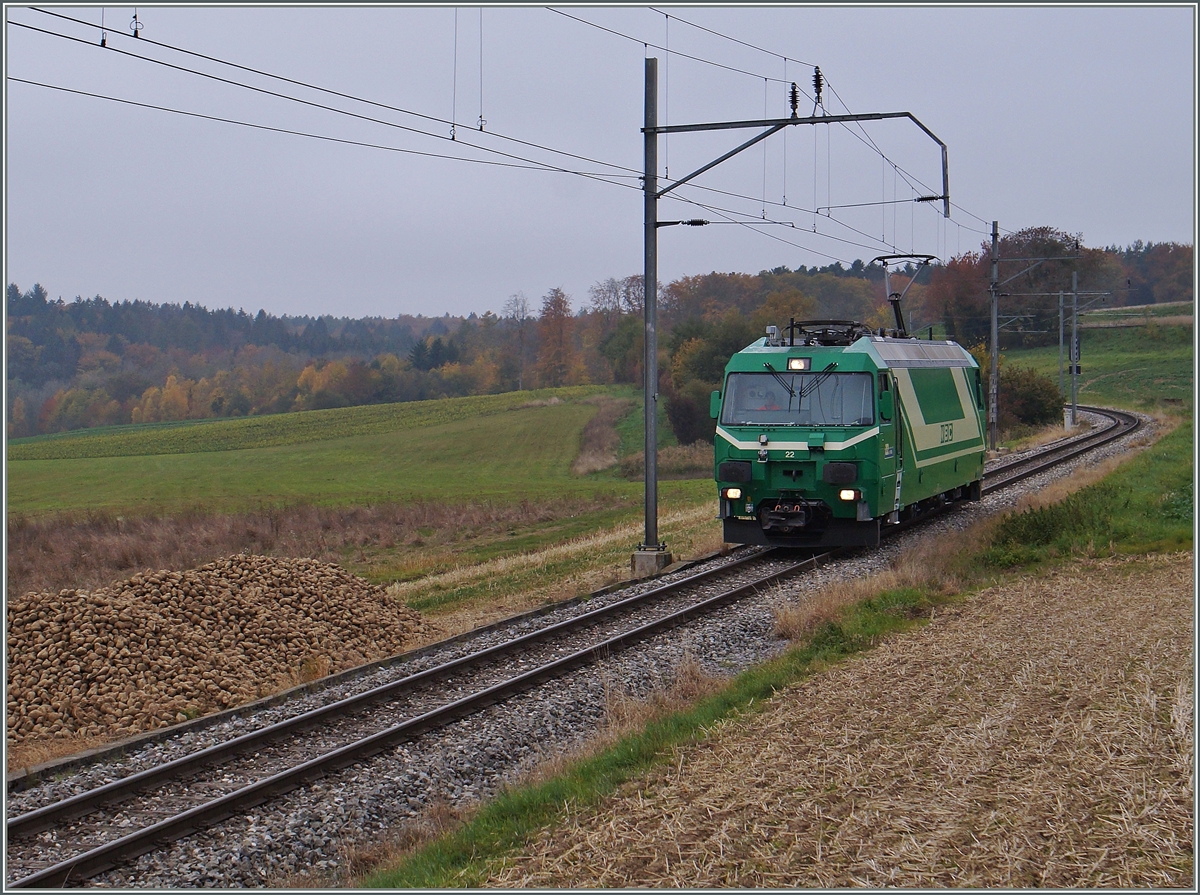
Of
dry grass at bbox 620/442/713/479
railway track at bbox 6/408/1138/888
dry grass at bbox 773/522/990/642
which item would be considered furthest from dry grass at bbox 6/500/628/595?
dry grass at bbox 773/522/990/642

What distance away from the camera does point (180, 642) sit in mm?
11797

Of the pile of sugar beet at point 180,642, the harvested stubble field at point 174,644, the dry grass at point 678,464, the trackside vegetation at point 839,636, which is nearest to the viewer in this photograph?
the trackside vegetation at point 839,636

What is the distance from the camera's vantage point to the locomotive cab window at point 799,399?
17.0m

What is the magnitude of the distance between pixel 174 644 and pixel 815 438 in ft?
32.1

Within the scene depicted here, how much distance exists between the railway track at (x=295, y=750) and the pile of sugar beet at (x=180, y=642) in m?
1.65

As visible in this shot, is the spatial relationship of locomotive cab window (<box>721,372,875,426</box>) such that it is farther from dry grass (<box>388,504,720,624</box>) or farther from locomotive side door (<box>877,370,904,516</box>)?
dry grass (<box>388,504,720,624</box>)

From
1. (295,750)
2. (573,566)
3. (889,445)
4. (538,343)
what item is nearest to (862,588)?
(889,445)

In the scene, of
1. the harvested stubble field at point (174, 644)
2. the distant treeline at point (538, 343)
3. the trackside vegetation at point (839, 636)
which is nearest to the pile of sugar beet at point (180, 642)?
the harvested stubble field at point (174, 644)

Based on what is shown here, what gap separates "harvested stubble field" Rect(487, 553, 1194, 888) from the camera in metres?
5.41

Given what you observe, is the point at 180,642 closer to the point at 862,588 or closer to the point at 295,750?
the point at 295,750

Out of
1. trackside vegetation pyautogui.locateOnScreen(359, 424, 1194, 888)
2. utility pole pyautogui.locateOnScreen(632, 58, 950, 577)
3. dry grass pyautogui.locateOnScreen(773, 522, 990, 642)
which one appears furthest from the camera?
utility pole pyautogui.locateOnScreen(632, 58, 950, 577)

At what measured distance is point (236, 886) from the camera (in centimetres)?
668

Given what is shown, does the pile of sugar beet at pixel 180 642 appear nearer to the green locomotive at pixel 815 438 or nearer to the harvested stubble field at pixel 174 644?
the harvested stubble field at pixel 174 644

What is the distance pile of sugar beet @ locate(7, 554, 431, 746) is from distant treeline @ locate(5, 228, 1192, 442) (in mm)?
48508
